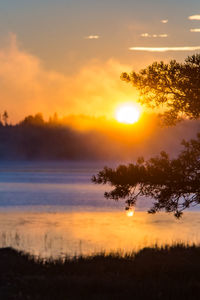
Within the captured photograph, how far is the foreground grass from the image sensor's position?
1460 centimetres

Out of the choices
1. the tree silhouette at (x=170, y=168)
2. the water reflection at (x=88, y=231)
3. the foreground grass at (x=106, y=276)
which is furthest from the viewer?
the water reflection at (x=88, y=231)

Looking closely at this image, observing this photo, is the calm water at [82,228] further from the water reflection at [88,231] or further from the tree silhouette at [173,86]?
the tree silhouette at [173,86]

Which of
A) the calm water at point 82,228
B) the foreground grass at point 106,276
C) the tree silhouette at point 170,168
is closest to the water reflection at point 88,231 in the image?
the calm water at point 82,228

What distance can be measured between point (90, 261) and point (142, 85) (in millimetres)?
7319

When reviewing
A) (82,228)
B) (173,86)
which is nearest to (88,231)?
(82,228)

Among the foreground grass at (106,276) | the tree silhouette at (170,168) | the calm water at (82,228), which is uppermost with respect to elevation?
the tree silhouette at (170,168)

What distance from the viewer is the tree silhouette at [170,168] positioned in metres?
19.3

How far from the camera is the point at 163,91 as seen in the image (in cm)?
2139

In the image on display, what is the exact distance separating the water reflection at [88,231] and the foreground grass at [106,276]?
14.6 ft

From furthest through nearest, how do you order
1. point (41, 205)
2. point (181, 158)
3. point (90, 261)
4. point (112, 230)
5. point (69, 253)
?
1. point (41, 205)
2. point (112, 230)
3. point (69, 253)
4. point (90, 261)
5. point (181, 158)

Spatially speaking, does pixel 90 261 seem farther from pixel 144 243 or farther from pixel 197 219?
pixel 197 219

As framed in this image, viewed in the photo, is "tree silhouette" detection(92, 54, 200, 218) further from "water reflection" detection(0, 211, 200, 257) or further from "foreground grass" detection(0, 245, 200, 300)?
"water reflection" detection(0, 211, 200, 257)

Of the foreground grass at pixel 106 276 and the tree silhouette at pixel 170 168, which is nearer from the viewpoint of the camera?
the foreground grass at pixel 106 276

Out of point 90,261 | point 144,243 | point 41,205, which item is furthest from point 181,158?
point 41,205
